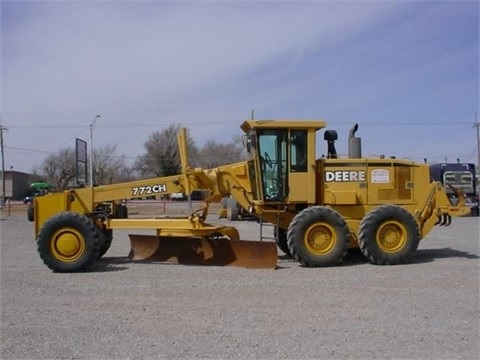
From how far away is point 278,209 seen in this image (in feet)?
39.9

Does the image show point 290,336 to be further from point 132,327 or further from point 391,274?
point 391,274

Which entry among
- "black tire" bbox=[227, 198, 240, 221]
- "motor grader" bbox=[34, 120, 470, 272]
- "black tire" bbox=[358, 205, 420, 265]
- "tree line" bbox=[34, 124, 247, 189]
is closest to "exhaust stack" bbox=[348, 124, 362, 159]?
"motor grader" bbox=[34, 120, 470, 272]

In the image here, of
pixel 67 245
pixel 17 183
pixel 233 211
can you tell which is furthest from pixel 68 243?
pixel 17 183

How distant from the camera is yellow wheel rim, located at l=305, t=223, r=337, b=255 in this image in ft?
37.7

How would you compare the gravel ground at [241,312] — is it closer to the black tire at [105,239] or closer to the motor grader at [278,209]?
the motor grader at [278,209]

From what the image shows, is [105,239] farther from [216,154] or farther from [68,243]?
[216,154]

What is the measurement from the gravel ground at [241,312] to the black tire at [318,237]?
0.30 metres

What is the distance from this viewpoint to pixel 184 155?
38.9ft

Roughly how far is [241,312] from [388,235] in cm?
538

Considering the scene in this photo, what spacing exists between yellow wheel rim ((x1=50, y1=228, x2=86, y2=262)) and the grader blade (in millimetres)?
1642

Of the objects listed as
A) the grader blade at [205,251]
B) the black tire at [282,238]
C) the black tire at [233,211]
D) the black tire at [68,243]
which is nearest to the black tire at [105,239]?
the grader blade at [205,251]

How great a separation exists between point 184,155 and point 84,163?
134 ft

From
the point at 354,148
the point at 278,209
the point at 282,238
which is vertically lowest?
the point at 282,238

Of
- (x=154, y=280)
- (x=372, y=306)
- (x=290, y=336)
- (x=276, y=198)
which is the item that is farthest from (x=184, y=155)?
(x=290, y=336)
